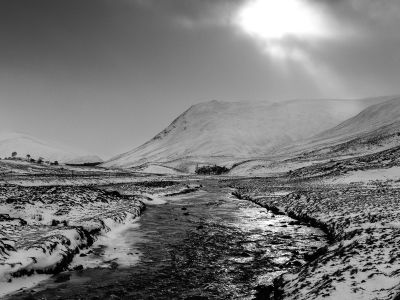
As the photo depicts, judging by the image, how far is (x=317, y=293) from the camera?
9141mm

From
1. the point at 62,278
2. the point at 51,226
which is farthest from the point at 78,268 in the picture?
the point at 51,226

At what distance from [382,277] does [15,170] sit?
7850 centimetres

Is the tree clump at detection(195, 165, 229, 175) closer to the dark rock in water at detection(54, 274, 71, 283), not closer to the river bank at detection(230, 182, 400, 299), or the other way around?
the river bank at detection(230, 182, 400, 299)

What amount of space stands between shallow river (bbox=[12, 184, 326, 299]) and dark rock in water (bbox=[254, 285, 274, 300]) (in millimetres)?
31

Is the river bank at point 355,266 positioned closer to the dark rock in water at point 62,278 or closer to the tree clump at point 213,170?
the dark rock in water at point 62,278

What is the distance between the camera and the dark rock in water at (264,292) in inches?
410

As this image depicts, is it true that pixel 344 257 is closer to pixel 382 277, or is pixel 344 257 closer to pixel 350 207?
pixel 382 277

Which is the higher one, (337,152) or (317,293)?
(337,152)

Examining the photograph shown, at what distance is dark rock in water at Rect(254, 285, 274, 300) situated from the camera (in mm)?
10422

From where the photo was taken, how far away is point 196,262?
46.5ft

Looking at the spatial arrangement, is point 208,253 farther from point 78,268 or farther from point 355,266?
point 355,266

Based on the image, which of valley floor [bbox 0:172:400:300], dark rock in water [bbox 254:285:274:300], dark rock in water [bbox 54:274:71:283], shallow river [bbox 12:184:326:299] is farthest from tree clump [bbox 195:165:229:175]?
dark rock in water [bbox 254:285:274:300]

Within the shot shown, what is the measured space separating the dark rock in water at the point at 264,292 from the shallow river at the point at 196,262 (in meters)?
0.03

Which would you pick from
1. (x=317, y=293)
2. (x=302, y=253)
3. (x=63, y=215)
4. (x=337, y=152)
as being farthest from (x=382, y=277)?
(x=337, y=152)
